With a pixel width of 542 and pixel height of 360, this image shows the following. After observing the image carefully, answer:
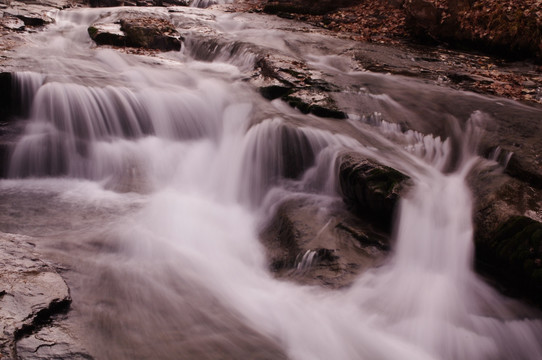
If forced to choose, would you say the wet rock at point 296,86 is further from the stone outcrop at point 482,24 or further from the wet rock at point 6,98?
the stone outcrop at point 482,24

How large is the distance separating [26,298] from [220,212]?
2.92 meters

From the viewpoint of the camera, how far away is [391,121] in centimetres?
634

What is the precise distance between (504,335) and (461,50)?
8.60 meters

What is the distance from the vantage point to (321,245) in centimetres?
414

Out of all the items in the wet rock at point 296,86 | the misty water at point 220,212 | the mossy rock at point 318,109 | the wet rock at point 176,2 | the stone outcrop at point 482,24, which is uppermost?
the stone outcrop at point 482,24

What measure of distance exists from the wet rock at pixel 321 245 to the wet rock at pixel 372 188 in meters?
0.17

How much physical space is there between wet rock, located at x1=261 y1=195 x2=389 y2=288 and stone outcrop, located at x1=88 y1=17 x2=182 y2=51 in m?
7.41

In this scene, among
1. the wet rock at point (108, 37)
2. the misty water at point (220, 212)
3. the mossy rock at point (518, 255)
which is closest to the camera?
the misty water at point (220, 212)

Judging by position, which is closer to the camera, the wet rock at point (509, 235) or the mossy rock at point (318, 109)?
the wet rock at point (509, 235)

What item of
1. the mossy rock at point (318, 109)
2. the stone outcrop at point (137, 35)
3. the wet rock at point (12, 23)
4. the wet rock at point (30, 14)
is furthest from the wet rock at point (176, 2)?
the mossy rock at point (318, 109)

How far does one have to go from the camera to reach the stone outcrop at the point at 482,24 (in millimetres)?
8383

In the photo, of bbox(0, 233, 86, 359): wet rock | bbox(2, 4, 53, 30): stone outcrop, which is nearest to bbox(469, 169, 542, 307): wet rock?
bbox(0, 233, 86, 359): wet rock

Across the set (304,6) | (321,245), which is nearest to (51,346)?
(321,245)

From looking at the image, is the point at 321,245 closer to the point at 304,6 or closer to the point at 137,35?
the point at 137,35
